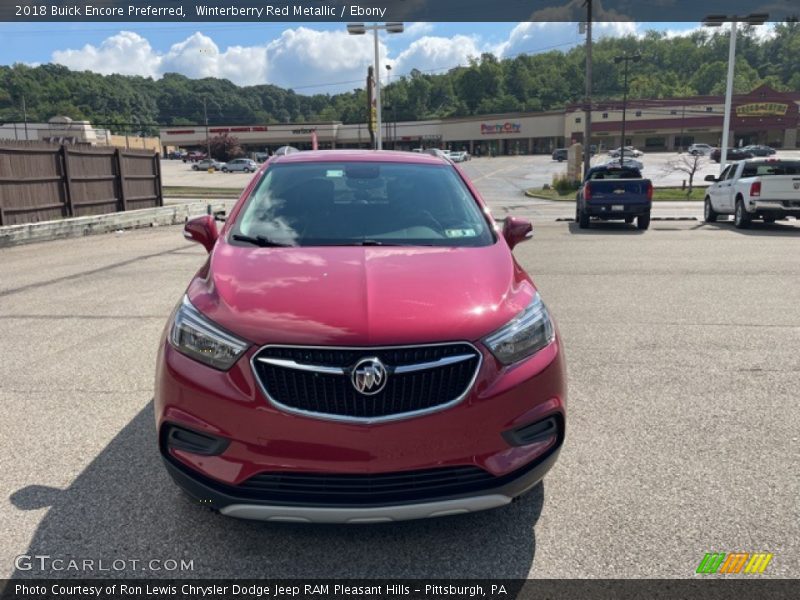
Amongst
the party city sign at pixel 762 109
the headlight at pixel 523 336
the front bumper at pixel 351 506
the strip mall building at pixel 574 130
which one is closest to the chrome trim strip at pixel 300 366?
the front bumper at pixel 351 506

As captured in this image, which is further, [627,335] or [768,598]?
[627,335]

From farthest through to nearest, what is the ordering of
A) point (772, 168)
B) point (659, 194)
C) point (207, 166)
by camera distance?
point (207, 166) < point (659, 194) < point (772, 168)

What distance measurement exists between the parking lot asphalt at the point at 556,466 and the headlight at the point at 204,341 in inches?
34.8

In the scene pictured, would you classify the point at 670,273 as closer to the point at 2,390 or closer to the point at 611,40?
the point at 2,390

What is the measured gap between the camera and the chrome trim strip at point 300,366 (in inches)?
98.3

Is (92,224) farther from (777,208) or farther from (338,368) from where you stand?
(777,208)

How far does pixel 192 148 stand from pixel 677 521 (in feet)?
421

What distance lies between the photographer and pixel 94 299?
26.7 ft

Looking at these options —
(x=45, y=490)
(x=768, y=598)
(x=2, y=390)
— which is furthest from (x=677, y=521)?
(x=2, y=390)

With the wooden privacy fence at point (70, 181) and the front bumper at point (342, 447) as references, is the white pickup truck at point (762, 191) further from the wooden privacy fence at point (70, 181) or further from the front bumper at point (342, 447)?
the wooden privacy fence at point (70, 181)

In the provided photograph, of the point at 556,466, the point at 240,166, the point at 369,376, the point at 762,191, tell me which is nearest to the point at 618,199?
the point at 762,191

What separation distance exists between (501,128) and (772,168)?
9698cm

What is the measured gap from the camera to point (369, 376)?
247 cm

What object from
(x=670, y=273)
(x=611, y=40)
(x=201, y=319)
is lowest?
(x=670, y=273)
